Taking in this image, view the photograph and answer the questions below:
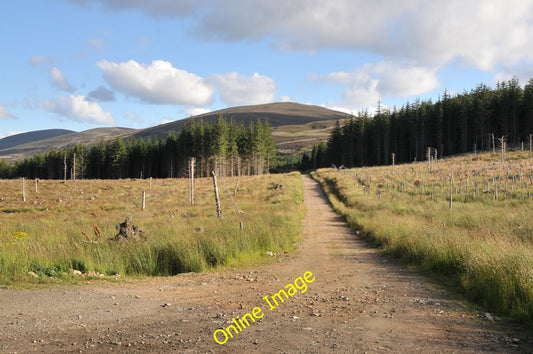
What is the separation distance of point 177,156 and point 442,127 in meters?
63.1

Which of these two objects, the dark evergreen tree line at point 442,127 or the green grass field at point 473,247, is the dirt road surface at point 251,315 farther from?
the dark evergreen tree line at point 442,127

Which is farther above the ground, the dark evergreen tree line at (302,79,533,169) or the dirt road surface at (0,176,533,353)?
the dark evergreen tree line at (302,79,533,169)

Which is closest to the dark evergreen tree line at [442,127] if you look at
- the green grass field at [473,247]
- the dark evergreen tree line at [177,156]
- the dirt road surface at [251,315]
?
the dark evergreen tree line at [177,156]

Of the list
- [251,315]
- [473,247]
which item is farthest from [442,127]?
[251,315]

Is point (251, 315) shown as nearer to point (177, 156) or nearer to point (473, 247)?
point (473, 247)

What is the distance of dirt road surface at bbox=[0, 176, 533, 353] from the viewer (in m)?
4.89

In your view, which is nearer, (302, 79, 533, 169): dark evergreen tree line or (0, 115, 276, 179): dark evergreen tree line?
(302, 79, 533, 169): dark evergreen tree line

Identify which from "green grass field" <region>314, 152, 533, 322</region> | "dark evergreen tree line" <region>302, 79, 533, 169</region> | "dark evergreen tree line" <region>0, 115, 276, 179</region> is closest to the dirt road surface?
"green grass field" <region>314, 152, 533, 322</region>

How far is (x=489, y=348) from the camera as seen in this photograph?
4.77 m

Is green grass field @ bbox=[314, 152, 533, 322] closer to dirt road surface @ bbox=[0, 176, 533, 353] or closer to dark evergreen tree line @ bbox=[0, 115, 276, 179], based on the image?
dirt road surface @ bbox=[0, 176, 533, 353]

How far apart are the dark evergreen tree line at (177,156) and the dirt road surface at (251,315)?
2579 inches

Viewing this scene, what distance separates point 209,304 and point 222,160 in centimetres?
7343

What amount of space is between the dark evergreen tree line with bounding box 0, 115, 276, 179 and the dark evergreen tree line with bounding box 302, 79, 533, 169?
2338 centimetres

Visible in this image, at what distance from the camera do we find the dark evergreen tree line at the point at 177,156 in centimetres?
8125
